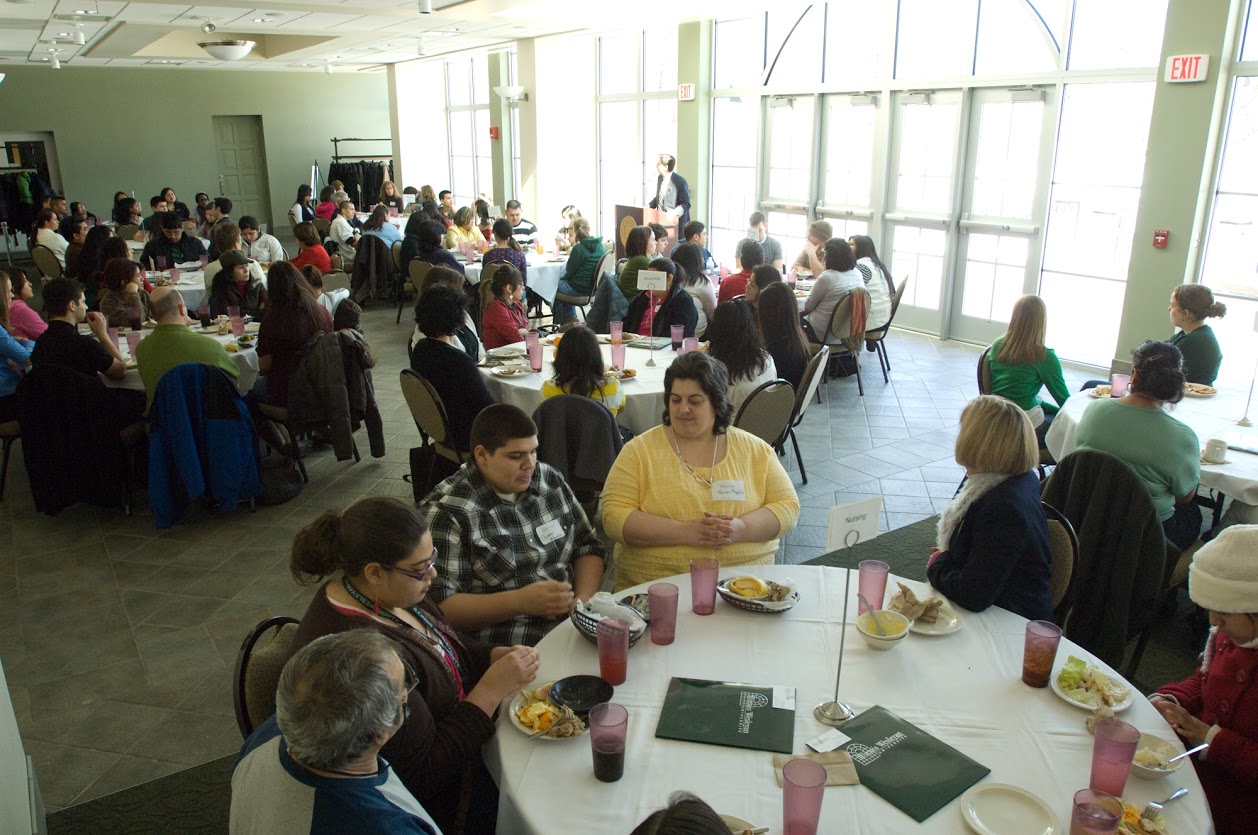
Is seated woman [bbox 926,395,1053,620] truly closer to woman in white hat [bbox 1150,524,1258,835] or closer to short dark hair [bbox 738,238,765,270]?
woman in white hat [bbox 1150,524,1258,835]

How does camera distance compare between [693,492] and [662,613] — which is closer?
[662,613]

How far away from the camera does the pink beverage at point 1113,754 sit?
5.00 feet

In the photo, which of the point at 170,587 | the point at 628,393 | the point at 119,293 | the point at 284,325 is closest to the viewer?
the point at 170,587

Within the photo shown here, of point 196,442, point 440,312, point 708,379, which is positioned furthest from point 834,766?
point 196,442

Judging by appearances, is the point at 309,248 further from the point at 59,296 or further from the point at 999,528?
the point at 999,528

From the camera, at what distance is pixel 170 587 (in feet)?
12.7

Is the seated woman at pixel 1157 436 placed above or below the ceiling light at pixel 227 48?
below

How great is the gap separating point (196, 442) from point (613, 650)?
325 centimetres

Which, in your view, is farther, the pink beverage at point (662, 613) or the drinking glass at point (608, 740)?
the pink beverage at point (662, 613)

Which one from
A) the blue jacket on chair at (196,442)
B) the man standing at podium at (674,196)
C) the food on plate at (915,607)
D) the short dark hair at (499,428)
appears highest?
the man standing at podium at (674,196)

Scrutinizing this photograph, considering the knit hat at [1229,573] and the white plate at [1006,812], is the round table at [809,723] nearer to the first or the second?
the white plate at [1006,812]

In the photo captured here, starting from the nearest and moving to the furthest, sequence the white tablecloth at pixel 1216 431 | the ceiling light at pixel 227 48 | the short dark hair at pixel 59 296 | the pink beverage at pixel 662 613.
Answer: the pink beverage at pixel 662 613
the white tablecloth at pixel 1216 431
the short dark hair at pixel 59 296
the ceiling light at pixel 227 48

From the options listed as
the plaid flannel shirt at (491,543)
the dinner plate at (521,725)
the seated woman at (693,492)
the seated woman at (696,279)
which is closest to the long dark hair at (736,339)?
the seated woman at (693,492)

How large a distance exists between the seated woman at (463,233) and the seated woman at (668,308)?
417 centimetres
